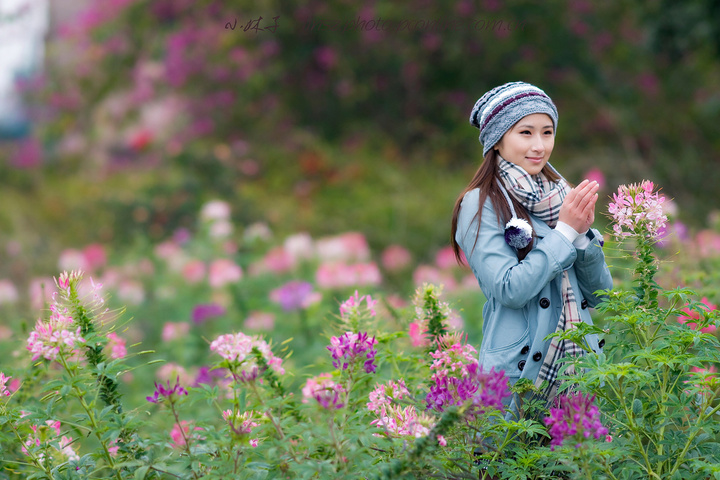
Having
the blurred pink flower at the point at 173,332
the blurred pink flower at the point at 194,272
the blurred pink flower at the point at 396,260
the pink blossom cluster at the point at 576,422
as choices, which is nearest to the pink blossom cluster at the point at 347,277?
the blurred pink flower at the point at 173,332

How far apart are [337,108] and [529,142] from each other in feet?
23.8

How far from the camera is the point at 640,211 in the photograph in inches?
64.8

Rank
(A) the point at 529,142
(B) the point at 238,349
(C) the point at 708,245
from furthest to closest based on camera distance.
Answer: (C) the point at 708,245 < (A) the point at 529,142 < (B) the point at 238,349

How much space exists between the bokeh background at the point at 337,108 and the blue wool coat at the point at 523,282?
370 cm

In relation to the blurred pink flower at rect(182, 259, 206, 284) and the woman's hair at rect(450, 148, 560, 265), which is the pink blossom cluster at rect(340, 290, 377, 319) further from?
the blurred pink flower at rect(182, 259, 206, 284)

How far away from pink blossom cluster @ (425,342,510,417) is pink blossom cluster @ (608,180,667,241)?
0.46 metres

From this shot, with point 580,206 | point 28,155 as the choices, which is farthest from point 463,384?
point 28,155

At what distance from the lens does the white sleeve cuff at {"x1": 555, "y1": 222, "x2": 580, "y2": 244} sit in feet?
5.90

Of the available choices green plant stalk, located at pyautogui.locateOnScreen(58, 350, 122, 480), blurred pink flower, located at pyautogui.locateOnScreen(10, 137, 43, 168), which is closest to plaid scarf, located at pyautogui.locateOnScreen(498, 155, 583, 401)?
green plant stalk, located at pyautogui.locateOnScreen(58, 350, 122, 480)

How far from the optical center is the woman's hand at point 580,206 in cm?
179

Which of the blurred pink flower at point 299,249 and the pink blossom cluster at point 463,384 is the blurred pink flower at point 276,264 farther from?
the pink blossom cluster at point 463,384

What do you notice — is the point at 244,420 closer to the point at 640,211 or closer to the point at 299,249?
the point at 640,211

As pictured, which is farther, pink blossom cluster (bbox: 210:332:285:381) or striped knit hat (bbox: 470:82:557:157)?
striped knit hat (bbox: 470:82:557:157)

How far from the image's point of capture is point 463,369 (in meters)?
1.69
